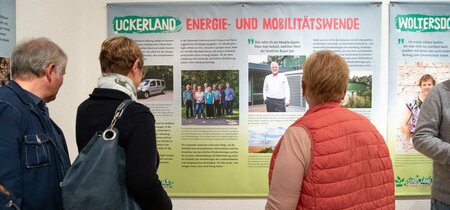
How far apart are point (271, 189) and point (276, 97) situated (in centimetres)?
135

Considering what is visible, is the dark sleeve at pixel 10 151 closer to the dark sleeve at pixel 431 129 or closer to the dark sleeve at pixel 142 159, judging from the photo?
the dark sleeve at pixel 142 159

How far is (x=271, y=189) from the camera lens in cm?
125

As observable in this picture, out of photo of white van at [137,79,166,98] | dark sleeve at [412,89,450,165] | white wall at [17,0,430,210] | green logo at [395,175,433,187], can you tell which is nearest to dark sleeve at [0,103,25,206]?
white wall at [17,0,430,210]

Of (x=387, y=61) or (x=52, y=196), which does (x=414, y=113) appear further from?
(x=52, y=196)

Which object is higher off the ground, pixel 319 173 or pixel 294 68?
pixel 294 68

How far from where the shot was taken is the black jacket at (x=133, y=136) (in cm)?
124

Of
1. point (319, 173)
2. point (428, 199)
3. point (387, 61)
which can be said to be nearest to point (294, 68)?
point (387, 61)

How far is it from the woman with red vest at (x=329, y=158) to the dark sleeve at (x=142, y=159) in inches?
15.8

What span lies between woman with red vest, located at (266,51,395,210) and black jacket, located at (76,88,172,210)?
40cm

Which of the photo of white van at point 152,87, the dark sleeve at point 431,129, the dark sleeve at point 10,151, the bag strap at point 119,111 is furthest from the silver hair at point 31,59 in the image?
the dark sleeve at point 431,129

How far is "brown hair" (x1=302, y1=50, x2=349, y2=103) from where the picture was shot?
126 cm

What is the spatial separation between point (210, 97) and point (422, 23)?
59.5 inches

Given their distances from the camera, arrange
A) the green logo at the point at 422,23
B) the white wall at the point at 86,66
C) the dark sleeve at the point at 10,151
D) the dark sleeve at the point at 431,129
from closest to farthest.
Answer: the dark sleeve at the point at 10,151 < the dark sleeve at the point at 431,129 < the white wall at the point at 86,66 < the green logo at the point at 422,23

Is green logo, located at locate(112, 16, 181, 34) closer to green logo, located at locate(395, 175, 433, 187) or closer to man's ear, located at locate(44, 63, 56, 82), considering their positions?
man's ear, located at locate(44, 63, 56, 82)
